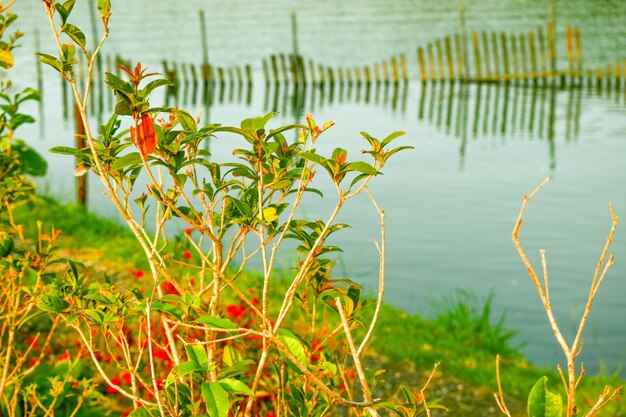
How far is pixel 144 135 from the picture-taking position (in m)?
1.85

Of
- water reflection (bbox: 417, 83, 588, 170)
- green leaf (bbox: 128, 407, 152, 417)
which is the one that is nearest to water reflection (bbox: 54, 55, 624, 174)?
water reflection (bbox: 417, 83, 588, 170)

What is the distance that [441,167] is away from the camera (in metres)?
13.8

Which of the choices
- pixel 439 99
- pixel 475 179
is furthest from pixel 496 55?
pixel 475 179

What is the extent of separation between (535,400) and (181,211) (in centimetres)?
99

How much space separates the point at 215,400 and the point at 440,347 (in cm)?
475

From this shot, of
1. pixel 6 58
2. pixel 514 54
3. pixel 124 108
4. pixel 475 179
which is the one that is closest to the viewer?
pixel 124 108

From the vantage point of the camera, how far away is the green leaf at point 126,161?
1929 mm

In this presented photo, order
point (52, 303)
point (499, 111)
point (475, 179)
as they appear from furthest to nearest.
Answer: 1. point (499, 111)
2. point (475, 179)
3. point (52, 303)

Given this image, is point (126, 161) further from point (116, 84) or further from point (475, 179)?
point (475, 179)

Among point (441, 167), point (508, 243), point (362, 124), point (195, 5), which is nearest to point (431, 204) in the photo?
point (508, 243)

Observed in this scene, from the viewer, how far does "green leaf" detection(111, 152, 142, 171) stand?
6.33 feet

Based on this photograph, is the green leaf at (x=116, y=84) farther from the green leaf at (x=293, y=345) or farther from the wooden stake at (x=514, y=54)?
the wooden stake at (x=514, y=54)

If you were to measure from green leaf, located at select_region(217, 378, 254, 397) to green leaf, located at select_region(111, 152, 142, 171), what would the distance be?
0.53 metres

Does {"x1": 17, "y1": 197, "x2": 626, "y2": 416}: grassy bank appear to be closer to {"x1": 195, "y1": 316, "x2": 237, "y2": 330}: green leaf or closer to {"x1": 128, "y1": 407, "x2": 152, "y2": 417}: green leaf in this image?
{"x1": 128, "y1": 407, "x2": 152, "y2": 417}: green leaf
